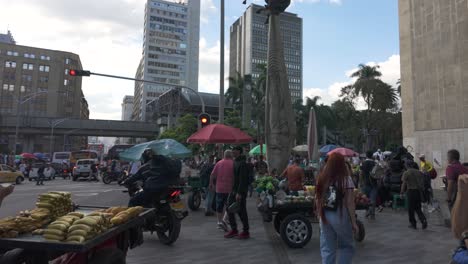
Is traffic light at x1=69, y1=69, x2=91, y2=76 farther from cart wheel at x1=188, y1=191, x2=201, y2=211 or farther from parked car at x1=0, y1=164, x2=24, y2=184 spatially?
parked car at x1=0, y1=164, x2=24, y2=184

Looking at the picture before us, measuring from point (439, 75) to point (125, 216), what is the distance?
2150 cm

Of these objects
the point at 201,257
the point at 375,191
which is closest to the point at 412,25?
the point at 375,191

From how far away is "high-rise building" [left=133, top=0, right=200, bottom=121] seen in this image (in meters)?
121

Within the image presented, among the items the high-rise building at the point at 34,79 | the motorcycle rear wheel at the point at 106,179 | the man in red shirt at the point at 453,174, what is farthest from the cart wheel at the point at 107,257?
the high-rise building at the point at 34,79

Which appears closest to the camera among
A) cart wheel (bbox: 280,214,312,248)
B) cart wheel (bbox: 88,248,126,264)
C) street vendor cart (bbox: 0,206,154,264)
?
street vendor cart (bbox: 0,206,154,264)

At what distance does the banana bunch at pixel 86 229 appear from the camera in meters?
3.36

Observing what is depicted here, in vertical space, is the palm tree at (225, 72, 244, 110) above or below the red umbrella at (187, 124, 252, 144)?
Result: above

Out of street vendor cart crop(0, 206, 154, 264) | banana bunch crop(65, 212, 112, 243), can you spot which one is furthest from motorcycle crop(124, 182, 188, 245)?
banana bunch crop(65, 212, 112, 243)

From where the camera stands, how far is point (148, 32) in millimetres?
120750

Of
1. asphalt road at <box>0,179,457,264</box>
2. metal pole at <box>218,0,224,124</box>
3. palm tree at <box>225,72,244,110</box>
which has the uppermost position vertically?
palm tree at <box>225,72,244,110</box>

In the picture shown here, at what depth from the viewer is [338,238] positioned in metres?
4.36

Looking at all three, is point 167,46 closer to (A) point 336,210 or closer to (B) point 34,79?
(B) point 34,79

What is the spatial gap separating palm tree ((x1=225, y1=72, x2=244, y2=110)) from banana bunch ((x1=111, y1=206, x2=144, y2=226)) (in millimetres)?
42964

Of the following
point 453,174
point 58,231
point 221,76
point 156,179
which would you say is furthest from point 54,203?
point 221,76
